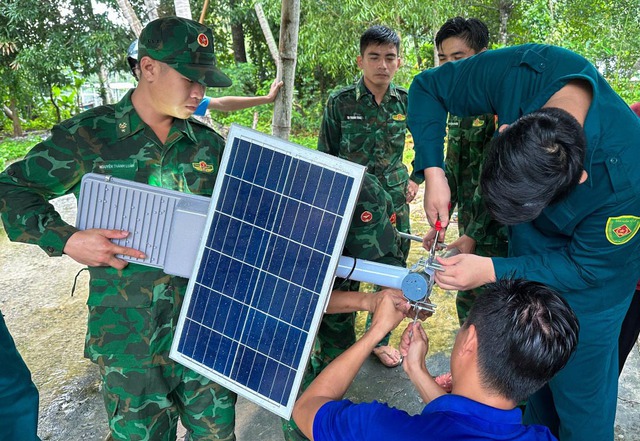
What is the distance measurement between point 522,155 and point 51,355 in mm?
3980

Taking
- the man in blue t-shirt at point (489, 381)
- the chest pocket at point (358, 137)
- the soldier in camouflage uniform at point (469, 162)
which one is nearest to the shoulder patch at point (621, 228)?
the man in blue t-shirt at point (489, 381)

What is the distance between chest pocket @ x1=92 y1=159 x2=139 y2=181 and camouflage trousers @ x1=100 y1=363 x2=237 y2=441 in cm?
82

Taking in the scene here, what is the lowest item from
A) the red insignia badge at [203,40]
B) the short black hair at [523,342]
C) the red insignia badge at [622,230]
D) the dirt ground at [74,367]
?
the dirt ground at [74,367]

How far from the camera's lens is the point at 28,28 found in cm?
1182

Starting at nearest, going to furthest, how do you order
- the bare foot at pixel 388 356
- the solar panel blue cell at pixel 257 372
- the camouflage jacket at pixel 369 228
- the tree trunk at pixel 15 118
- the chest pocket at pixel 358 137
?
the solar panel blue cell at pixel 257 372
the camouflage jacket at pixel 369 228
the bare foot at pixel 388 356
the chest pocket at pixel 358 137
the tree trunk at pixel 15 118

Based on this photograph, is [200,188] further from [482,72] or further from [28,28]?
[28,28]

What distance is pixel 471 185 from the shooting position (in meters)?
3.58

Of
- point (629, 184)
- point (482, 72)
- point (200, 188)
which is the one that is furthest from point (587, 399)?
point (200, 188)

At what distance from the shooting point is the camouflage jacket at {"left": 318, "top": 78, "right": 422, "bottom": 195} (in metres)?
4.30

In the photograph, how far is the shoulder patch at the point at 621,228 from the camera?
1.91 meters

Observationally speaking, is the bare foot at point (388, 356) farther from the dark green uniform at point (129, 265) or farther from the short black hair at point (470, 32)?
the short black hair at point (470, 32)

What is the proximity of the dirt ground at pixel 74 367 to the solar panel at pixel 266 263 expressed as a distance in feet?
5.29

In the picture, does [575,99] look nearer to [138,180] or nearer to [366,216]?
[366,216]

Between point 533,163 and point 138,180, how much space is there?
154 cm
